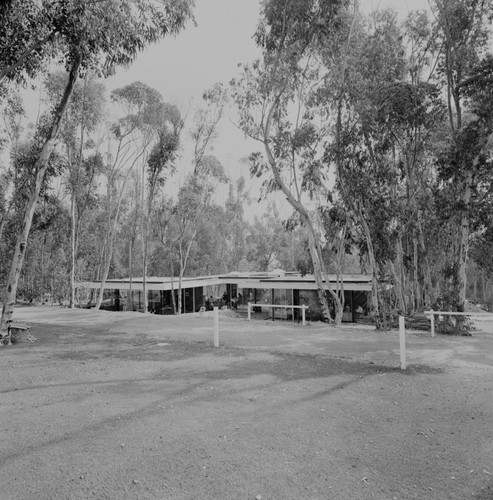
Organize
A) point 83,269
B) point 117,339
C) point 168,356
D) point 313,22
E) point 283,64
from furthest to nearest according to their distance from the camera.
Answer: point 83,269 → point 283,64 → point 313,22 → point 117,339 → point 168,356

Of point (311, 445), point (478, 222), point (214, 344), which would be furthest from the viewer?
point (478, 222)

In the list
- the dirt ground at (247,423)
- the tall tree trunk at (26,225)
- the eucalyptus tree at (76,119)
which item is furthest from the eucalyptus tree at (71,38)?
the eucalyptus tree at (76,119)

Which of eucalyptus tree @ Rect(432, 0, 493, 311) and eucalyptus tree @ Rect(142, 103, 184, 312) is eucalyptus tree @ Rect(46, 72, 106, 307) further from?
eucalyptus tree @ Rect(432, 0, 493, 311)

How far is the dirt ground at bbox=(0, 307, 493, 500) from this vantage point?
10.9 feet

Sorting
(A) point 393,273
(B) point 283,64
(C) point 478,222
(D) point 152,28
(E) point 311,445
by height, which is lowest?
(E) point 311,445

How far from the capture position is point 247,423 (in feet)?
14.9

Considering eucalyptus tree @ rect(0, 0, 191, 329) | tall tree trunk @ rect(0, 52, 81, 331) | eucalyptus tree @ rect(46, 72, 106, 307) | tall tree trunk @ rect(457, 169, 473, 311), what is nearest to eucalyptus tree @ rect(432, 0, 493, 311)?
tall tree trunk @ rect(457, 169, 473, 311)

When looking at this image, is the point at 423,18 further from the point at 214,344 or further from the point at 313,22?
the point at 214,344

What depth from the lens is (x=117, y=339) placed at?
33.4 ft

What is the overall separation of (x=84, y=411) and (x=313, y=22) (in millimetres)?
12987

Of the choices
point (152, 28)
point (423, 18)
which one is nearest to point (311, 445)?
point (152, 28)

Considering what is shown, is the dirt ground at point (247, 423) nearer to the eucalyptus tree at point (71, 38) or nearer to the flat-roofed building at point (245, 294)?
the eucalyptus tree at point (71, 38)

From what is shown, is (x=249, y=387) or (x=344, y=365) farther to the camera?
(x=344, y=365)

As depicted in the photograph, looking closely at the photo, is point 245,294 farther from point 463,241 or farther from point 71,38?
point 71,38
